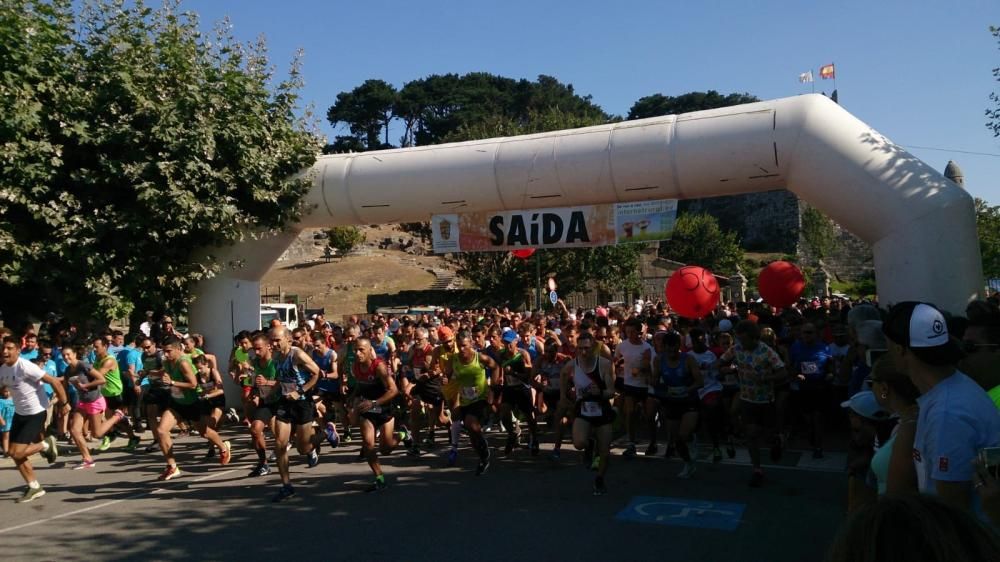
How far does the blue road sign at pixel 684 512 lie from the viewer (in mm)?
6243

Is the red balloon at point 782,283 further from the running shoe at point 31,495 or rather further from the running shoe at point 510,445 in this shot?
the running shoe at point 31,495

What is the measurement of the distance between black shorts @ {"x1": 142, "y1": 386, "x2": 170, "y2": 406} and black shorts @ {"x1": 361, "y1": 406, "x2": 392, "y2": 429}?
3.05m

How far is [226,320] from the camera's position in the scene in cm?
1330

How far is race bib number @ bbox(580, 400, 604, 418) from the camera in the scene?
765cm

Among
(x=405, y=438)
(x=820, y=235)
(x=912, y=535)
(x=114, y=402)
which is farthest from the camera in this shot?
(x=820, y=235)

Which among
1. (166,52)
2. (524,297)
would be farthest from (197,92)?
(524,297)

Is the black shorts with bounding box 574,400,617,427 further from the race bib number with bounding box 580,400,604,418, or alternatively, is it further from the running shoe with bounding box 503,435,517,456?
the running shoe with bounding box 503,435,517,456

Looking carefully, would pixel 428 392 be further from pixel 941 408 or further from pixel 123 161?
pixel 941 408

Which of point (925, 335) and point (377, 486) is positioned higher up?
point (925, 335)

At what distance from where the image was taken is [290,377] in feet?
26.3

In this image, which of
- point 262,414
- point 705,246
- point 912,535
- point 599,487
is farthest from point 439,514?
point 705,246

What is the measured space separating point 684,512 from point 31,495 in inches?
277

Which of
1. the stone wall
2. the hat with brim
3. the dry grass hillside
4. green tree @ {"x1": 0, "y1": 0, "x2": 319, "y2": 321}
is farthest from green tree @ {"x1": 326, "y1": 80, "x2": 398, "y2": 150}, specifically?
the hat with brim

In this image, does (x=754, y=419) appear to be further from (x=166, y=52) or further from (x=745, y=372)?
(x=166, y=52)
